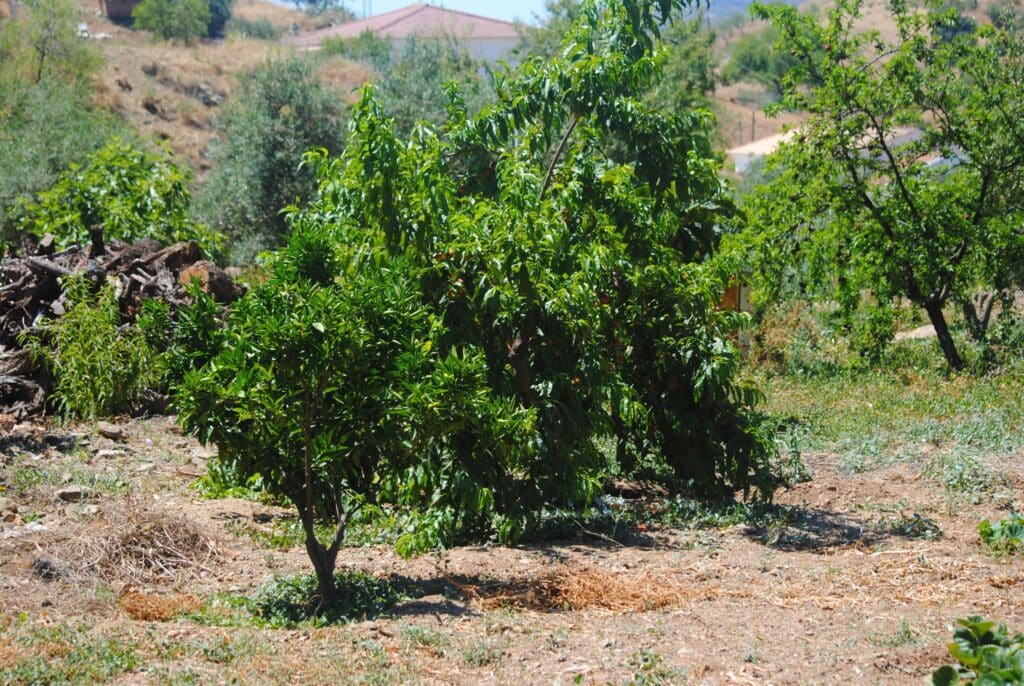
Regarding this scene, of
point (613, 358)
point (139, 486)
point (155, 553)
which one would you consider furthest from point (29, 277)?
point (613, 358)

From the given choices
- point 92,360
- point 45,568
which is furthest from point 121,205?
point 45,568

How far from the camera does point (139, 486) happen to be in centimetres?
720

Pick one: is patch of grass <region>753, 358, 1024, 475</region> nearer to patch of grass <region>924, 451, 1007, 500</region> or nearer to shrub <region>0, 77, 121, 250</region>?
patch of grass <region>924, 451, 1007, 500</region>

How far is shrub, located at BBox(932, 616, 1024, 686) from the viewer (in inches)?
148

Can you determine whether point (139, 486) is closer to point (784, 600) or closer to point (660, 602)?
point (660, 602)

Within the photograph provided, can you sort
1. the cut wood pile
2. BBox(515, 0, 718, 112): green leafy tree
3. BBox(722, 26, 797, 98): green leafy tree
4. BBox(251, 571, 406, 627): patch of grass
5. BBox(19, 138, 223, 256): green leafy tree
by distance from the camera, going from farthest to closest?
1. BBox(722, 26, 797, 98): green leafy tree
2. BBox(515, 0, 718, 112): green leafy tree
3. BBox(19, 138, 223, 256): green leafy tree
4. the cut wood pile
5. BBox(251, 571, 406, 627): patch of grass

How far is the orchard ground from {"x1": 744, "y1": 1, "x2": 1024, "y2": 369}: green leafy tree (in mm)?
4413

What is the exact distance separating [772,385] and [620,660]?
8313 mm

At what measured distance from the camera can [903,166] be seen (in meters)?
12.5

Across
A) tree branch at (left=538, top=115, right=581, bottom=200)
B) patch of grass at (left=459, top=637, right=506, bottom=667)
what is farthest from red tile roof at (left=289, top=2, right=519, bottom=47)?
patch of grass at (left=459, top=637, right=506, bottom=667)

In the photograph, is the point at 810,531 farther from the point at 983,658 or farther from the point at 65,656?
the point at 65,656

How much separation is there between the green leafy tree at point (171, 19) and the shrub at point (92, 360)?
122 ft

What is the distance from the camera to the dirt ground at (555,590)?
429 cm

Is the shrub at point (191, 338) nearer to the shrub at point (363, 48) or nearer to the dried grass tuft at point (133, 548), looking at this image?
the dried grass tuft at point (133, 548)
